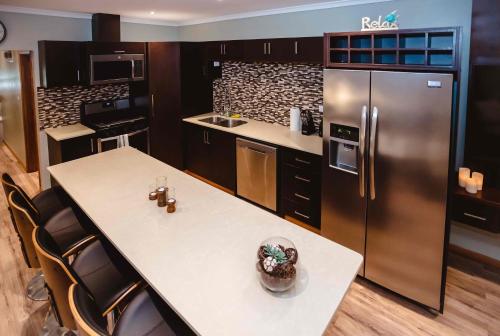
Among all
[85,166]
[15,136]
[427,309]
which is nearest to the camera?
[427,309]

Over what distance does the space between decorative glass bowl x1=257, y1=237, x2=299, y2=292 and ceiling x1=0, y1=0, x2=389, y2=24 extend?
9.52ft

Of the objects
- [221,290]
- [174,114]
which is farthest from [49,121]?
[221,290]

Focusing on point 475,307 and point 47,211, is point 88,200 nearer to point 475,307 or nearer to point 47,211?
point 47,211

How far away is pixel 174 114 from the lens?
16.9ft

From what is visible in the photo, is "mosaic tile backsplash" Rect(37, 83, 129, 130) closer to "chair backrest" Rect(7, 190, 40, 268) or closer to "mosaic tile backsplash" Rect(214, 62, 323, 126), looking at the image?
"mosaic tile backsplash" Rect(214, 62, 323, 126)

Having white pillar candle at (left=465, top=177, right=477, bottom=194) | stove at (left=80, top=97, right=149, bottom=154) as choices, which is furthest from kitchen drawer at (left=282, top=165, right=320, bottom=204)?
stove at (left=80, top=97, right=149, bottom=154)

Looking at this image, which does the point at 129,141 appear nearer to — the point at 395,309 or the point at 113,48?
the point at 113,48

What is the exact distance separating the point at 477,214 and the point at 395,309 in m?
0.94

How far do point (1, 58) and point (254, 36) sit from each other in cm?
519

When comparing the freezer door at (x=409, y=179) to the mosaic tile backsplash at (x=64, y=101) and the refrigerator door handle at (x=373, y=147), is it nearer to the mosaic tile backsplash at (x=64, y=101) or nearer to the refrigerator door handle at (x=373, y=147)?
the refrigerator door handle at (x=373, y=147)

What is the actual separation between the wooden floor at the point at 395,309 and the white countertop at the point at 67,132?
61.9 inches

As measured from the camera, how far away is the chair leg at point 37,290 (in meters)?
2.78

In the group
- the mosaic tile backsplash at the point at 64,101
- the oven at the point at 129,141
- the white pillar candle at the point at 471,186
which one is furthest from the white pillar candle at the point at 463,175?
the mosaic tile backsplash at the point at 64,101

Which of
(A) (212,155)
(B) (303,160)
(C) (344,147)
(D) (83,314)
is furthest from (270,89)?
(D) (83,314)
